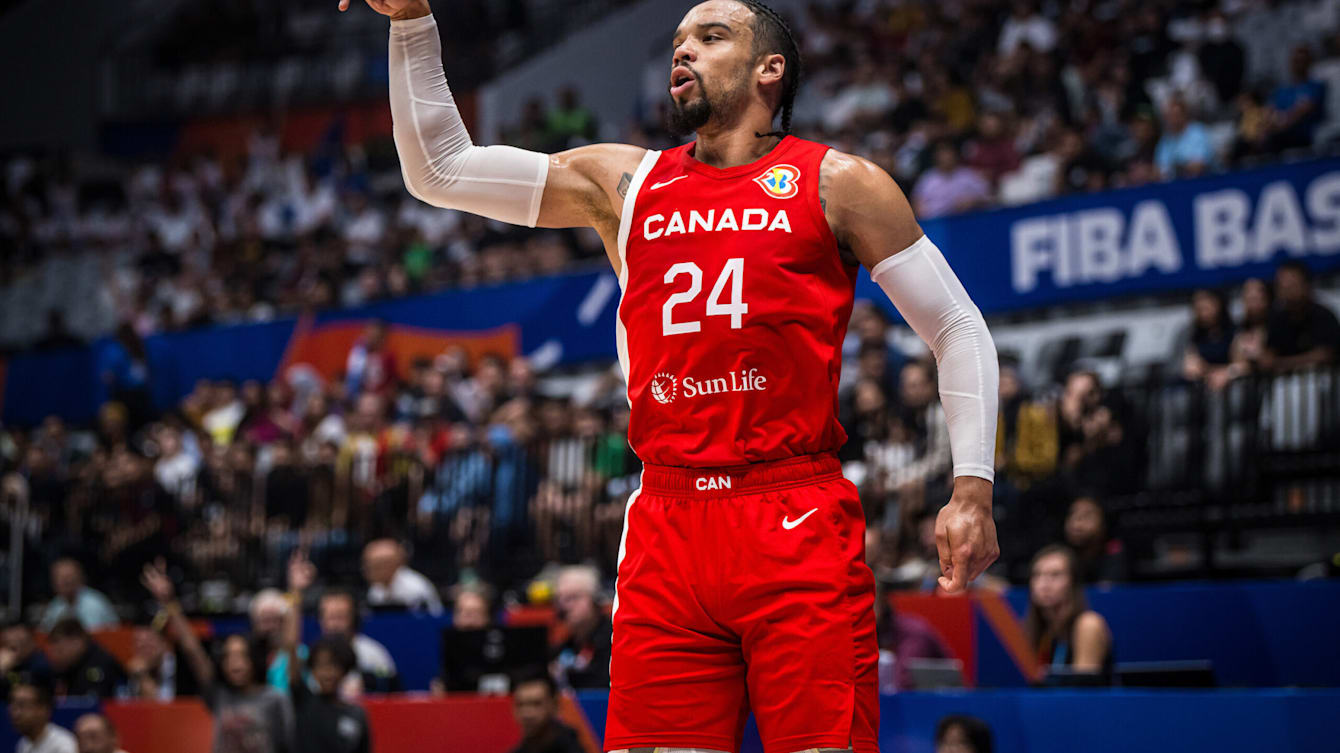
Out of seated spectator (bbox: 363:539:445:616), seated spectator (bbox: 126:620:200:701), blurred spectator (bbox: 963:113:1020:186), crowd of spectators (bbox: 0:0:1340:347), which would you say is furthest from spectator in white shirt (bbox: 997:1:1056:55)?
seated spectator (bbox: 126:620:200:701)

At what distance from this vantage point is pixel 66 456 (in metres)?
14.8

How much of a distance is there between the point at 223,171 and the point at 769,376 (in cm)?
1862

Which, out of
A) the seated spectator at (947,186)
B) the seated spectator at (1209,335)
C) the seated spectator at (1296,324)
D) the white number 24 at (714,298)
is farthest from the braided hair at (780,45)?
the seated spectator at (947,186)

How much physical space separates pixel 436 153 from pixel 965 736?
339 centimetres

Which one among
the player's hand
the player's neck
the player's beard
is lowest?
the player's neck

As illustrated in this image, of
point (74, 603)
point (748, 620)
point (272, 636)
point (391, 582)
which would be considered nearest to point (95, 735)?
point (272, 636)

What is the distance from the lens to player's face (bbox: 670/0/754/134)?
10.4ft

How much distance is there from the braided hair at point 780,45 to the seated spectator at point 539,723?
364cm

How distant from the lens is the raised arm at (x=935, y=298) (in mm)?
3061

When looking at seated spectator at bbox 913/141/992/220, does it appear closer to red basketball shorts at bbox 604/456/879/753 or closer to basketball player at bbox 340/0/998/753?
basketball player at bbox 340/0/998/753

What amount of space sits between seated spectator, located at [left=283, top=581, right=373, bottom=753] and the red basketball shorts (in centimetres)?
426

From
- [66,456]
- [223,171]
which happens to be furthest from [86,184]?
[66,456]

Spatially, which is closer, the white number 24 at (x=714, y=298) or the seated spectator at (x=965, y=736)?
the white number 24 at (x=714, y=298)

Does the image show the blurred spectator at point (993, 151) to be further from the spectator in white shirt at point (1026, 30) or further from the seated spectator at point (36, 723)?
the seated spectator at point (36, 723)
